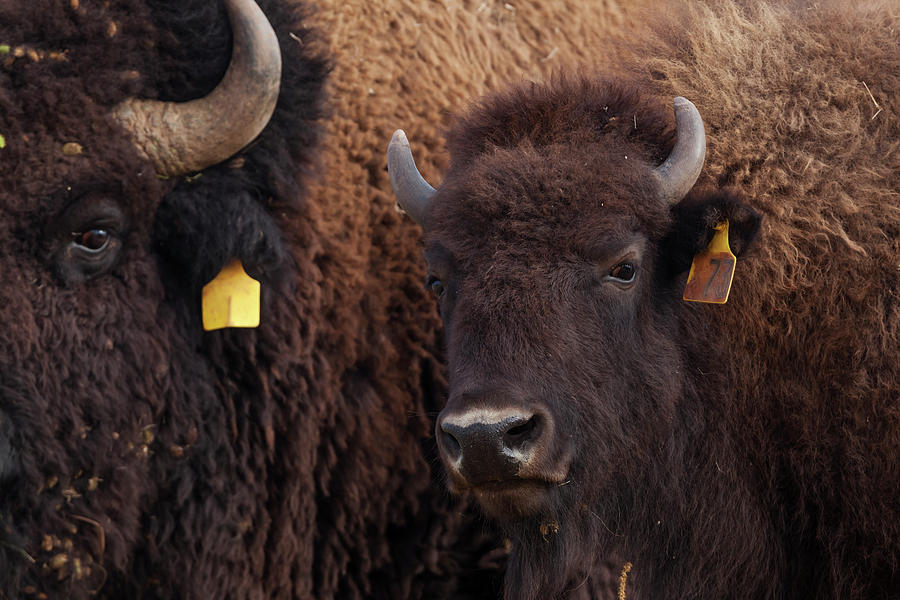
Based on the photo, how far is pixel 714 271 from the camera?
435 centimetres

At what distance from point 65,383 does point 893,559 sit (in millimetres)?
3197

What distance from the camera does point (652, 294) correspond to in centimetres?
447

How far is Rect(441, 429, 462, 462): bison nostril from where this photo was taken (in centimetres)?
406

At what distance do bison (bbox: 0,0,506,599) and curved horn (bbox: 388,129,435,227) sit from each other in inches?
20.4

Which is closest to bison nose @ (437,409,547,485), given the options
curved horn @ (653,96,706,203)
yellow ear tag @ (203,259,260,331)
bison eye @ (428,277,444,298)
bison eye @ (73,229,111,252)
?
bison eye @ (428,277,444,298)

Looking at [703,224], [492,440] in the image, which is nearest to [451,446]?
[492,440]

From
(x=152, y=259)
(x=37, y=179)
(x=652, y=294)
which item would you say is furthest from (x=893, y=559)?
(x=37, y=179)

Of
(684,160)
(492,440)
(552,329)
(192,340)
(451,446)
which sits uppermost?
(684,160)

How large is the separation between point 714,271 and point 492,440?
3.46 feet

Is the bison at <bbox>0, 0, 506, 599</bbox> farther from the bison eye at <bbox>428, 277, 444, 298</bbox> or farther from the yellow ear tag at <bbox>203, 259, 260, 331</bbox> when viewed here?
the bison eye at <bbox>428, 277, 444, 298</bbox>

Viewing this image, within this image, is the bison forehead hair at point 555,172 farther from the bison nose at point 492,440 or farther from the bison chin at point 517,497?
the bison chin at point 517,497

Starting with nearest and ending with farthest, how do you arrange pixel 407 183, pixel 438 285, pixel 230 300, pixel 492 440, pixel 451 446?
pixel 492 440 → pixel 451 446 → pixel 438 285 → pixel 407 183 → pixel 230 300

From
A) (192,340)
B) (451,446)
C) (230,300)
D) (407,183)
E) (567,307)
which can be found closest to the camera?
(451,446)

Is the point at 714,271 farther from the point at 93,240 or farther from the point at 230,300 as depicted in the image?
the point at 93,240
